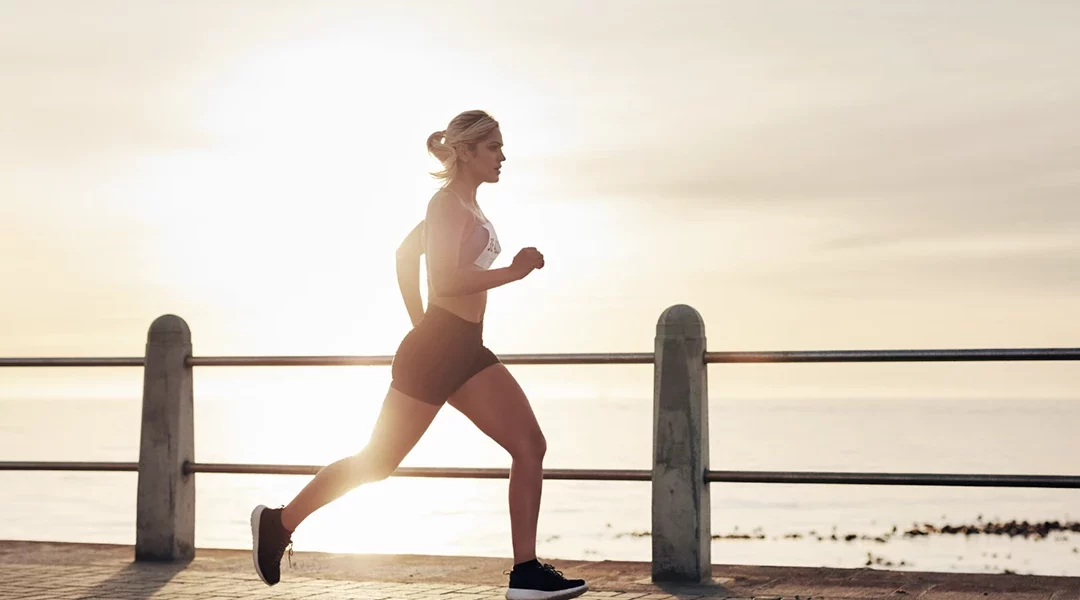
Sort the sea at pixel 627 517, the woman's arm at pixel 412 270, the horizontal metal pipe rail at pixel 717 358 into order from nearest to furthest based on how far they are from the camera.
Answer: the woman's arm at pixel 412 270 < the horizontal metal pipe rail at pixel 717 358 < the sea at pixel 627 517

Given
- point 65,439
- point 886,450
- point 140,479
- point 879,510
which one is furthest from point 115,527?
point 65,439

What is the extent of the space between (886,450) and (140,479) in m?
140

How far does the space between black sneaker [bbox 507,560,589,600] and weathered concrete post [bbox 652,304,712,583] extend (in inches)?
62.3

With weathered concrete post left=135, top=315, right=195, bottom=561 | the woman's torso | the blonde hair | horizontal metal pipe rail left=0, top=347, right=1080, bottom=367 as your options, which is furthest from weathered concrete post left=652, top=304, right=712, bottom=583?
weathered concrete post left=135, top=315, right=195, bottom=561

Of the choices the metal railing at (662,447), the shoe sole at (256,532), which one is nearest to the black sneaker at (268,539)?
the shoe sole at (256,532)

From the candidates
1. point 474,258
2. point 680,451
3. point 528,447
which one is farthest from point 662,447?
point 474,258

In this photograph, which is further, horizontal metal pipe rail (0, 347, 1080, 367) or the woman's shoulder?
horizontal metal pipe rail (0, 347, 1080, 367)

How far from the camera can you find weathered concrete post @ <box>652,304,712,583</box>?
28.0 ft

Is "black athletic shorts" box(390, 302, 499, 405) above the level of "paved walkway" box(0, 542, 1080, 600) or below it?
above

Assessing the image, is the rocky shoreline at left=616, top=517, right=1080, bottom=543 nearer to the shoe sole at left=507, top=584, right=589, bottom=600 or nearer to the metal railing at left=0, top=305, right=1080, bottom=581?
the metal railing at left=0, top=305, right=1080, bottom=581

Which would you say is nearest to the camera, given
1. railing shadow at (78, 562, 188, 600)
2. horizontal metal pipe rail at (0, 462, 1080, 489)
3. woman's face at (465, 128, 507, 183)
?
woman's face at (465, 128, 507, 183)

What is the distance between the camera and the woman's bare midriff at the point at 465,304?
22.8 ft

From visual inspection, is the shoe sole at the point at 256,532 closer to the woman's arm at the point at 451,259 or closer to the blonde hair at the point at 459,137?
the woman's arm at the point at 451,259

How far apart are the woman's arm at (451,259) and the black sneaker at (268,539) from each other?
Answer: 4.39 ft
